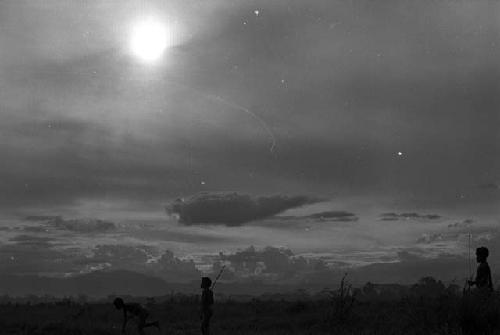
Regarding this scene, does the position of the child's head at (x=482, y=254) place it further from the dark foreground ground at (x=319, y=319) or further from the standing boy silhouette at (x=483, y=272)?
the dark foreground ground at (x=319, y=319)

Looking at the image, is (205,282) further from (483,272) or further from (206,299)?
(483,272)

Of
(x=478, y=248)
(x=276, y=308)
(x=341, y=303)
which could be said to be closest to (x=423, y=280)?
(x=276, y=308)

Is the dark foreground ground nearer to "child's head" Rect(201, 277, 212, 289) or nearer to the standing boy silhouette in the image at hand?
the standing boy silhouette

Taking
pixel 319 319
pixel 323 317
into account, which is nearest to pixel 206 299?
pixel 323 317

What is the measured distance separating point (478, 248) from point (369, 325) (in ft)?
26.2

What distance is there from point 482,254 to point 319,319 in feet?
40.6

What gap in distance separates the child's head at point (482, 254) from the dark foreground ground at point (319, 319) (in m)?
0.89

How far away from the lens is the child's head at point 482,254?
14.8 m

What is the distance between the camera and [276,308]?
35562mm

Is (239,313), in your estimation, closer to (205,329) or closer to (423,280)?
(205,329)

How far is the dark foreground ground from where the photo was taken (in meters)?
14.3

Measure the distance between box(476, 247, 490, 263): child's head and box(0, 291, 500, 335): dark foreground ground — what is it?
885 mm

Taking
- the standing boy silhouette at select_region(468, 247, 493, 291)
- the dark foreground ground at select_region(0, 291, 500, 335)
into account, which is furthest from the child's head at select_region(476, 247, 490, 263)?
the dark foreground ground at select_region(0, 291, 500, 335)

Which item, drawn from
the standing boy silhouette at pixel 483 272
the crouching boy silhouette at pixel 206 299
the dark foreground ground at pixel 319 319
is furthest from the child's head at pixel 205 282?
the standing boy silhouette at pixel 483 272
